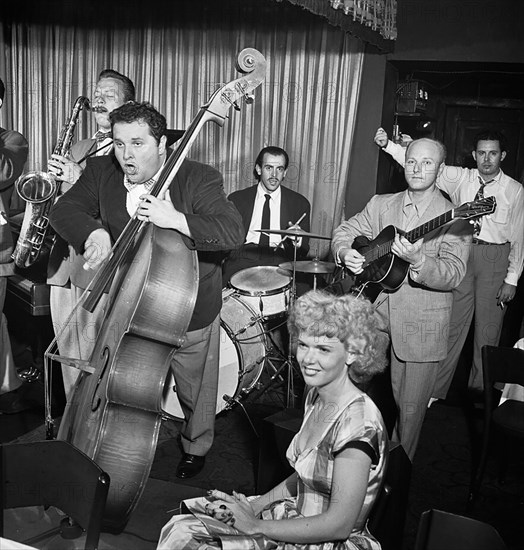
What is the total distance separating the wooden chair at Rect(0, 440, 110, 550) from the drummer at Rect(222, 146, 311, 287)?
318 cm

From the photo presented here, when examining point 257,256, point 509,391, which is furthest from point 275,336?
point 509,391

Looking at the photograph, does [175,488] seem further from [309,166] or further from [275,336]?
[309,166]

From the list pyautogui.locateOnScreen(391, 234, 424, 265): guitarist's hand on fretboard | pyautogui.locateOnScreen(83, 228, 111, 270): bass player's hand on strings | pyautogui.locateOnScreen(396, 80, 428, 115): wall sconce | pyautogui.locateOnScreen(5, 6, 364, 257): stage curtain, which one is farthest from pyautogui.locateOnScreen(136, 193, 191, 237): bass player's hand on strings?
pyautogui.locateOnScreen(396, 80, 428, 115): wall sconce

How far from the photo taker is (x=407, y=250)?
331 cm

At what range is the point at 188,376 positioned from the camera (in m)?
3.51

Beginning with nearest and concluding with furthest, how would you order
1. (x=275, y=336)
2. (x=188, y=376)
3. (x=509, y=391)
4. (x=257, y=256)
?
(x=188, y=376), (x=509, y=391), (x=275, y=336), (x=257, y=256)

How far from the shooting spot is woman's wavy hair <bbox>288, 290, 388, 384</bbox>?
2309 millimetres

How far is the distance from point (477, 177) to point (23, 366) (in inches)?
138

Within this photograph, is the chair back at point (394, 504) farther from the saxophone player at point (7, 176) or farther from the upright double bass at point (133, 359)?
the saxophone player at point (7, 176)

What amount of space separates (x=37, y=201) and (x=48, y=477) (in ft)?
6.41

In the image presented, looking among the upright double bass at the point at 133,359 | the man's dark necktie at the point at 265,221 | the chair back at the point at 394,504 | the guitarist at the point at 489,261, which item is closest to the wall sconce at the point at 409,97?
the guitarist at the point at 489,261

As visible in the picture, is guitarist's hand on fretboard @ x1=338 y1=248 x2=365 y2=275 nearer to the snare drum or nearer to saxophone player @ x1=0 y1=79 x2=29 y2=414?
the snare drum

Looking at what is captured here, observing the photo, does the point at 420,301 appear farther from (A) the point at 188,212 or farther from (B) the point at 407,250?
(A) the point at 188,212

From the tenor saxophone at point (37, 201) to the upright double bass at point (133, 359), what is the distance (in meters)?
1.12
